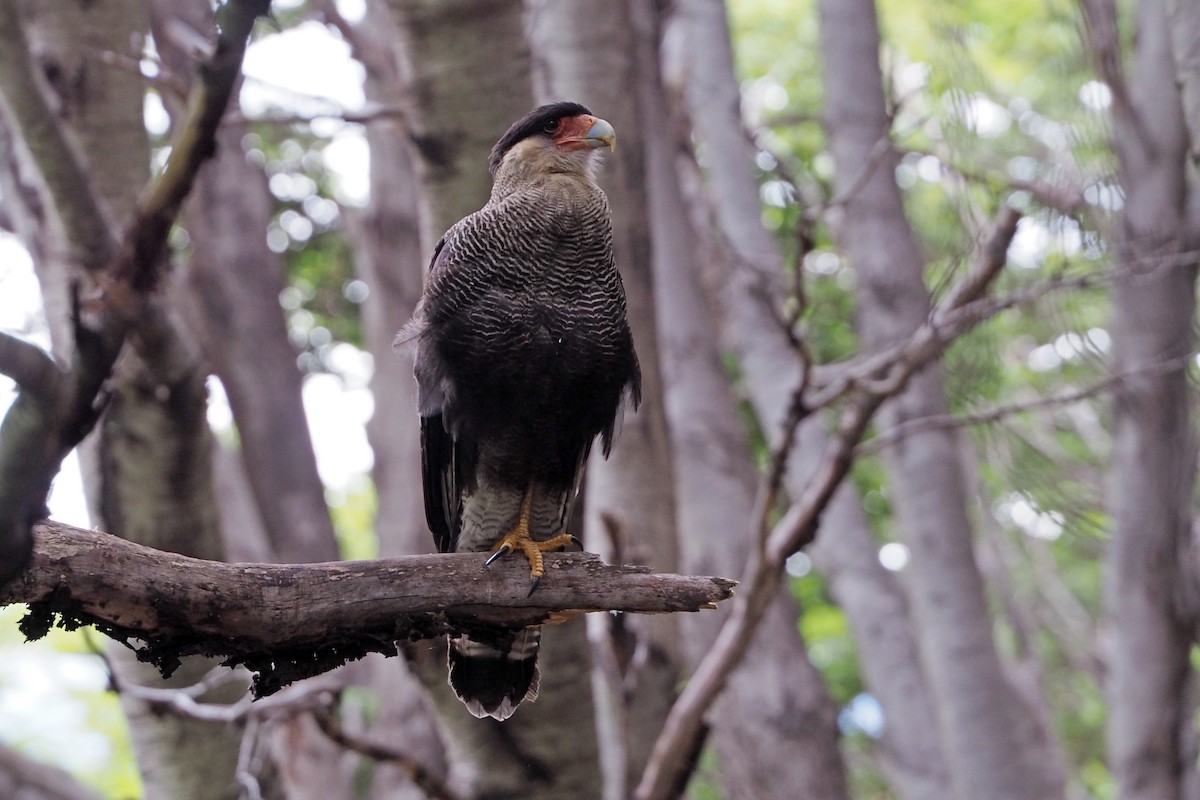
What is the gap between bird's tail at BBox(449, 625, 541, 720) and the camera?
3340mm

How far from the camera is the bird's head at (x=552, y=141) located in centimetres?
359

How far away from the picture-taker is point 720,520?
20.2 ft

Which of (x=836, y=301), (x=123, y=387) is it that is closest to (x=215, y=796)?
(x=123, y=387)

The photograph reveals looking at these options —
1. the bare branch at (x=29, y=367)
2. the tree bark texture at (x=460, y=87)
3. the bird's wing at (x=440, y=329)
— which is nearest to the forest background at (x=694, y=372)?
the tree bark texture at (x=460, y=87)

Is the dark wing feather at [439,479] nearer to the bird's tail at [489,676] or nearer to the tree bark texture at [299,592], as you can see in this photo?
the bird's tail at [489,676]

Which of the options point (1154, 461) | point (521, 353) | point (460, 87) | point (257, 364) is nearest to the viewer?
point (521, 353)

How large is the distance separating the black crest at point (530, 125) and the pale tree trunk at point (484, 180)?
0.28 meters

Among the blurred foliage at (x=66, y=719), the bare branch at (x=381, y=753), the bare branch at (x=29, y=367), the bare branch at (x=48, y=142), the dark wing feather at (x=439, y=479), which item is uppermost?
the bare branch at (x=48, y=142)

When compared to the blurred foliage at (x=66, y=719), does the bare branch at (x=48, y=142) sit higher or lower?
higher

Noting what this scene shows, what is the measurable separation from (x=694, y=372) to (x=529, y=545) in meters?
3.44

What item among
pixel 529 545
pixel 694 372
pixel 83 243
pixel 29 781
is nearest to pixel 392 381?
pixel 694 372

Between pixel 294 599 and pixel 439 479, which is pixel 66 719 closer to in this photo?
pixel 439 479

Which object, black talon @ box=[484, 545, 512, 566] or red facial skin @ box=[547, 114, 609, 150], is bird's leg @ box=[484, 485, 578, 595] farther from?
red facial skin @ box=[547, 114, 609, 150]

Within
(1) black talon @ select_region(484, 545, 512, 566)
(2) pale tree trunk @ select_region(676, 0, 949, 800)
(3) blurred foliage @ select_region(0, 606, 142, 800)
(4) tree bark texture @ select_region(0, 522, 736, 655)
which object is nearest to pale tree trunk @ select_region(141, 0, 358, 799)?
(2) pale tree trunk @ select_region(676, 0, 949, 800)
